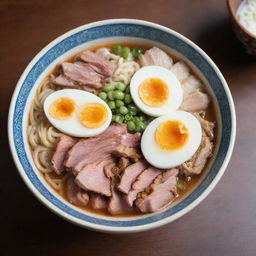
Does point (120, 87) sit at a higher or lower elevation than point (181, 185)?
higher

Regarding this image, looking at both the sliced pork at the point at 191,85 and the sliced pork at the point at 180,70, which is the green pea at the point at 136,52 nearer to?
the sliced pork at the point at 180,70

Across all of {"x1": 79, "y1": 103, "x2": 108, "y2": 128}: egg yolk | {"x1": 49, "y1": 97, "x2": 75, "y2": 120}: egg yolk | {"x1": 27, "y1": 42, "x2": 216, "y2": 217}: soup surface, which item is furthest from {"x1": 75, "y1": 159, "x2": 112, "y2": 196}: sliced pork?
{"x1": 49, "y1": 97, "x2": 75, "y2": 120}: egg yolk

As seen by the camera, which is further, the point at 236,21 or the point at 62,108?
the point at 236,21

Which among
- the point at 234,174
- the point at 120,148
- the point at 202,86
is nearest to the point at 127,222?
the point at 120,148

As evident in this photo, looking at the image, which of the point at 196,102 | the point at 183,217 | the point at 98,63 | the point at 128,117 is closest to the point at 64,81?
the point at 98,63

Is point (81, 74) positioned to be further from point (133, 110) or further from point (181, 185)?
point (181, 185)

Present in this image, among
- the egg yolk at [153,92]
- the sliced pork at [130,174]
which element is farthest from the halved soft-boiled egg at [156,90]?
the sliced pork at [130,174]

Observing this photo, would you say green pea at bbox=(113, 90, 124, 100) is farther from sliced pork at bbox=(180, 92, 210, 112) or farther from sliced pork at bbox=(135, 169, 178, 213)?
sliced pork at bbox=(135, 169, 178, 213)
